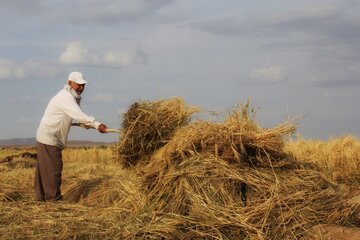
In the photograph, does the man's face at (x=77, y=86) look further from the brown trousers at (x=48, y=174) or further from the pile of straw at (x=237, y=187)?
the pile of straw at (x=237, y=187)

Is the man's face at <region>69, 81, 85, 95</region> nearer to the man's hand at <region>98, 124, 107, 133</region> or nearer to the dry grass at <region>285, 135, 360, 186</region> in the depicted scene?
the man's hand at <region>98, 124, 107, 133</region>

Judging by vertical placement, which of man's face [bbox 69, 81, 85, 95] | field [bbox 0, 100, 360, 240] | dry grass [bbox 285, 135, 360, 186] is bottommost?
dry grass [bbox 285, 135, 360, 186]

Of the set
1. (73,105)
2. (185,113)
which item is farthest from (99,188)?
(185,113)

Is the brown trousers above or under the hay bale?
under

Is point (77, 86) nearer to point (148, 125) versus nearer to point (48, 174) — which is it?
point (48, 174)

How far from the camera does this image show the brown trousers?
9.07 m

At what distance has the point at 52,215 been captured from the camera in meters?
7.46

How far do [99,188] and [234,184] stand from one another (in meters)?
3.97

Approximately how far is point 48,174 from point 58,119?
0.91m

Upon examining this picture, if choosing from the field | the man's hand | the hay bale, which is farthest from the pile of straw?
the man's hand

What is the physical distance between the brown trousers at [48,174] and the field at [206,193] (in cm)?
132

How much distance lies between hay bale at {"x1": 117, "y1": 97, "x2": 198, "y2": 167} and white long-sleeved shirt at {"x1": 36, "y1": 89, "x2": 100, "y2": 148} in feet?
5.56

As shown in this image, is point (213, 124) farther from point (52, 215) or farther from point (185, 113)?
point (52, 215)

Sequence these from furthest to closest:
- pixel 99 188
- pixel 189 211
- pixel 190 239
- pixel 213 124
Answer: pixel 99 188 < pixel 213 124 < pixel 189 211 < pixel 190 239
